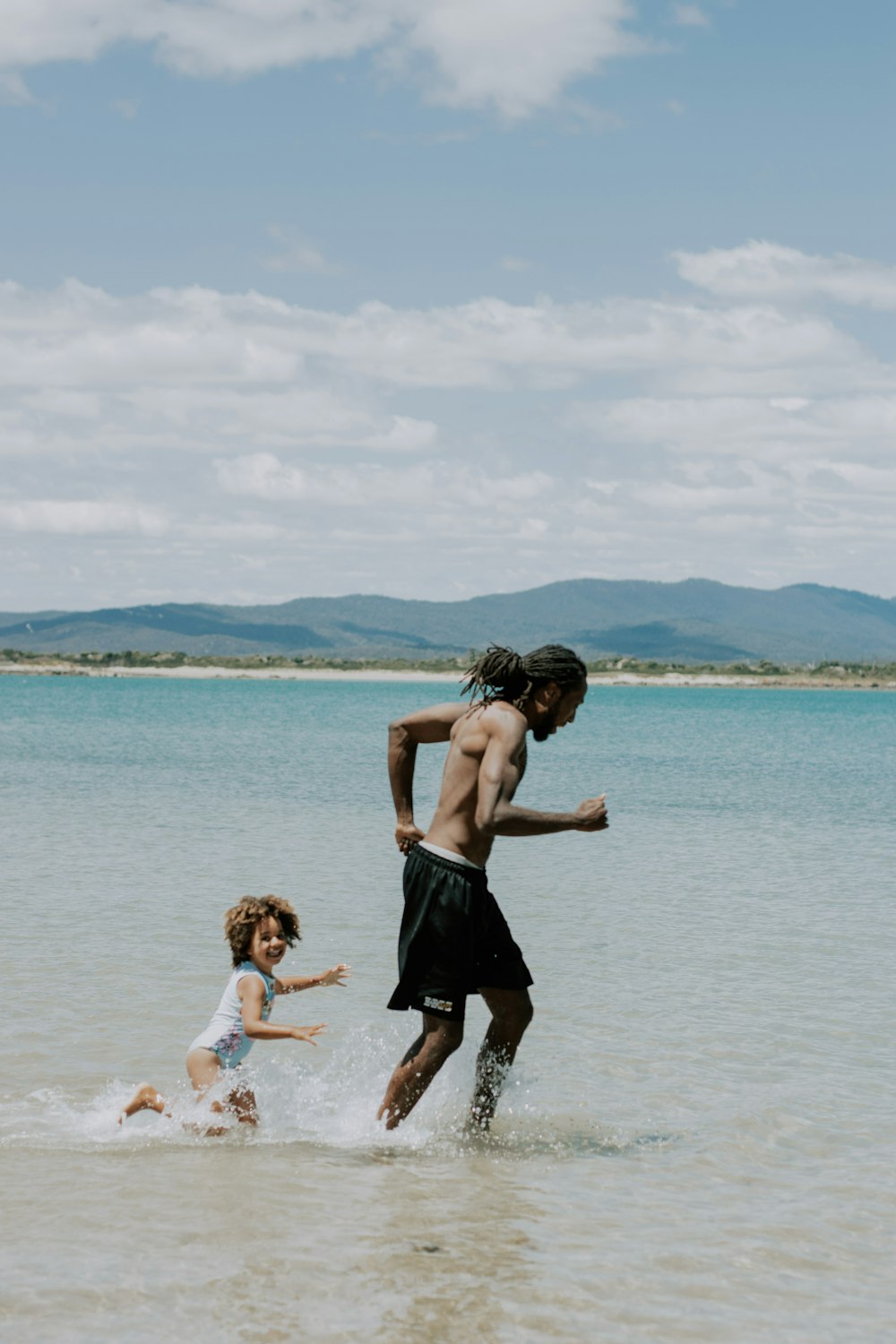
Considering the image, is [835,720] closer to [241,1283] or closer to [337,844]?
[337,844]

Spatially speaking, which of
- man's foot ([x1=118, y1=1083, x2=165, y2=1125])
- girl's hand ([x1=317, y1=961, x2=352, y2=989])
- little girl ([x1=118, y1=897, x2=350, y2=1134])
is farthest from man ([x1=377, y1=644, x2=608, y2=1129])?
man's foot ([x1=118, y1=1083, x2=165, y2=1125])

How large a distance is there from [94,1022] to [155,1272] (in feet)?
12.4

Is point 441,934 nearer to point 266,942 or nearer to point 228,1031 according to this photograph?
point 266,942

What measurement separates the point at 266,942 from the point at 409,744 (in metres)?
1.07

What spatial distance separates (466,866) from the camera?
18.8ft

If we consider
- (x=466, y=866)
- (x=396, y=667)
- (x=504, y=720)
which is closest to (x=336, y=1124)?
(x=466, y=866)

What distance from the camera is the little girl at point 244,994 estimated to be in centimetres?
604

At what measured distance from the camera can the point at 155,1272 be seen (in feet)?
15.6

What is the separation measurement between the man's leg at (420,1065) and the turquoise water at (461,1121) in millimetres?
231

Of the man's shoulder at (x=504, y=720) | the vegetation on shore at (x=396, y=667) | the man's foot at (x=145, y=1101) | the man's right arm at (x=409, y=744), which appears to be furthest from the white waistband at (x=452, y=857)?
the vegetation on shore at (x=396, y=667)

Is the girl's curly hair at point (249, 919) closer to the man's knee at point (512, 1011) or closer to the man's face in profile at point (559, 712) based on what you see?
the man's knee at point (512, 1011)

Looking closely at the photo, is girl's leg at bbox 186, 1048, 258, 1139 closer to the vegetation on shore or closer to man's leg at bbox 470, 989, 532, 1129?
man's leg at bbox 470, 989, 532, 1129

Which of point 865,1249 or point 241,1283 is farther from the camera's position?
point 865,1249

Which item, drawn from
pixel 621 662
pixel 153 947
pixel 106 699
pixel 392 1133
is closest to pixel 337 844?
pixel 153 947
